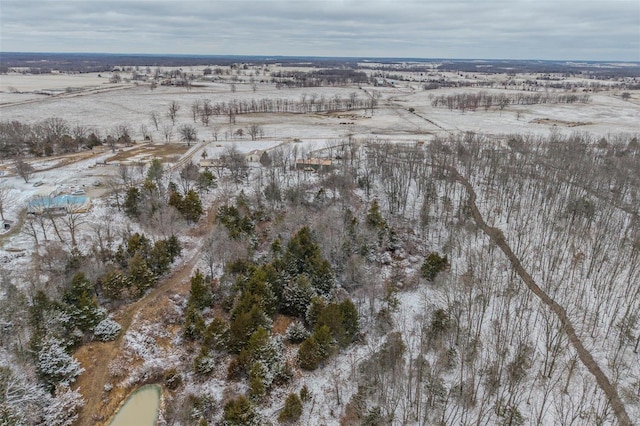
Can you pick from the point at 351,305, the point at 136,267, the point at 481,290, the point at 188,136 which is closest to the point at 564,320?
the point at 481,290

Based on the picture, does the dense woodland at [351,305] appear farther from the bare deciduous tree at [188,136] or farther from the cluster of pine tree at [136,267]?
the bare deciduous tree at [188,136]

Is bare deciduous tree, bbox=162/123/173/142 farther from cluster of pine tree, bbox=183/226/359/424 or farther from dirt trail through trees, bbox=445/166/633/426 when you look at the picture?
dirt trail through trees, bbox=445/166/633/426

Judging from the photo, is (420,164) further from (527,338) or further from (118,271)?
(118,271)

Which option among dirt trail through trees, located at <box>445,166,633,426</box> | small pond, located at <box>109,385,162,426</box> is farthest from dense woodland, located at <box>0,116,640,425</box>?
small pond, located at <box>109,385,162,426</box>

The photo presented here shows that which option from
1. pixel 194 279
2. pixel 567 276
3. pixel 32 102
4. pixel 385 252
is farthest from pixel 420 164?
pixel 32 102

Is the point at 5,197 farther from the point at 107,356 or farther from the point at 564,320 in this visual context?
the point at 564,320

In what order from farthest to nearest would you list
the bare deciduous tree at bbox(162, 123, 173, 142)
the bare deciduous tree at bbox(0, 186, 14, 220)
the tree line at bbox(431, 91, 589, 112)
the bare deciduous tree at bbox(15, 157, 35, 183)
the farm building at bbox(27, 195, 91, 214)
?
the tree line at bbox(431, 91, 589, 112) < the bare deciduous tree at bbox(162, 123, 173, 142) < the bare deciduous tree at bbox(15, 157, 35, 183) < the bare deciduous tree at bbox(0, 186, 14, 220) < the farm building at bbox(27, 195, 91, 214)
